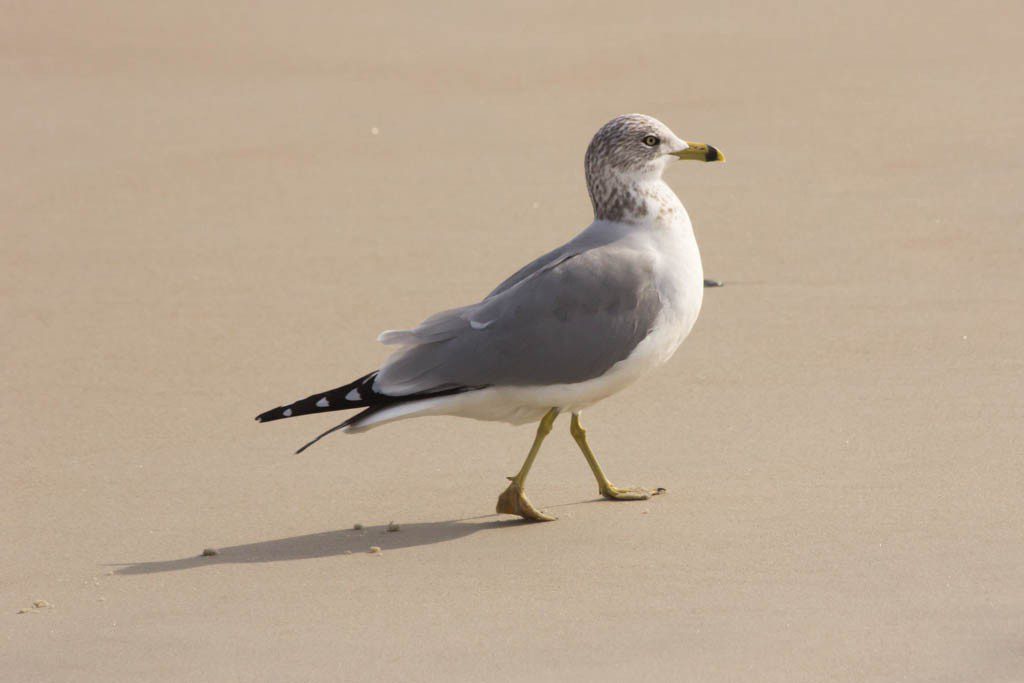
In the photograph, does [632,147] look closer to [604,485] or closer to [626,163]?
[626,163]

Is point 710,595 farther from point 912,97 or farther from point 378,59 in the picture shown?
point 378,59

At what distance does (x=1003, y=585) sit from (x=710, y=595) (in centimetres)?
74

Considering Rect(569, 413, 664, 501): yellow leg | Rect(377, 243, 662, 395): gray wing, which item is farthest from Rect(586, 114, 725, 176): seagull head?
Rect(569, 413, 664, 501): yellow leg

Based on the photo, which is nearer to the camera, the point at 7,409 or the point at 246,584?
the point at 246,584

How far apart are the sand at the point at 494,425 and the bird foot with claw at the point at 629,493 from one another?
0.06 metres

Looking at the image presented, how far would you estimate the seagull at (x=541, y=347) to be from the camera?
16.2ft

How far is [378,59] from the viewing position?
44.8ft

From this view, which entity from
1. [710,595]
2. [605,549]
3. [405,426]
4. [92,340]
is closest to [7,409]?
[92,340]

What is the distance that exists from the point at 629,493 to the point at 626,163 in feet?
3.60

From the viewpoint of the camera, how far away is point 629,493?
519 centimetres

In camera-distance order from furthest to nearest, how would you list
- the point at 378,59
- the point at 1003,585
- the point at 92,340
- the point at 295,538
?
the point at 378,59 < the point at 92,340 < the point at 295,538 < the point at 1003,585

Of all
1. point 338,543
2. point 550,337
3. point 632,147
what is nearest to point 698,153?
point 632,147

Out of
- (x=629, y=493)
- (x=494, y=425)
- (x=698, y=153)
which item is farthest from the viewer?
(x=494, y=425)

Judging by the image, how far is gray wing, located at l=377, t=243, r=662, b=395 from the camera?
16.4 feet
